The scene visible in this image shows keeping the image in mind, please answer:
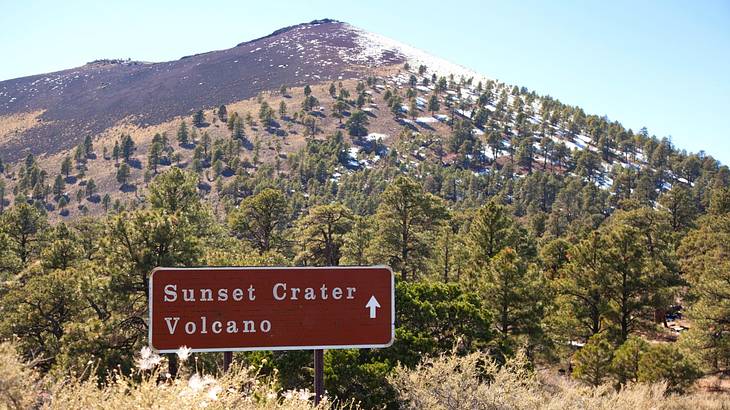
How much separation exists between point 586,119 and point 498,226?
6651 inches

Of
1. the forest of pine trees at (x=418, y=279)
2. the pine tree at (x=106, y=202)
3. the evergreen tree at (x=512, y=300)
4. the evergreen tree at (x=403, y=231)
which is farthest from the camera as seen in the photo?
the pine tree at (x=106, y=202)

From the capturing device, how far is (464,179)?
111m

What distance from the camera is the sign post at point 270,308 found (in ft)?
18.1

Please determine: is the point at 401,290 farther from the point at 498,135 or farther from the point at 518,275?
the point at 498,135

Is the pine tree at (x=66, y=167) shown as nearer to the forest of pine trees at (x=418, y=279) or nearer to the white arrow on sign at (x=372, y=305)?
the forest of pine trees at (x=418, y=279)

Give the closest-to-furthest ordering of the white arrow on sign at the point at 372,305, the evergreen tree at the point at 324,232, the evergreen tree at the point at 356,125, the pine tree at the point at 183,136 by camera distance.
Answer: the white arrow on sign at the point at 372,305 → the evergreen tree at the point at 324,232 → the pine tree at the point at 183,136 → the evergreen tree at the point at 356,125

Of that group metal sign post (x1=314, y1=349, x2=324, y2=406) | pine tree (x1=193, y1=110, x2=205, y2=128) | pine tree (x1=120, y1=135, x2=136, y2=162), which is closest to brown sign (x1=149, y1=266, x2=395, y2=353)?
metal sign post (x1=314, y1=349, x2=324, y2=406)

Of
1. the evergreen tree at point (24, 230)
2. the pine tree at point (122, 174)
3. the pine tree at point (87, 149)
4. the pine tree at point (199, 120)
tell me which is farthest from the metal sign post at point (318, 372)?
the pine tree at point (199, 120)

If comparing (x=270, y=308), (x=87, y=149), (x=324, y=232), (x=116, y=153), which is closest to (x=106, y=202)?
(x=116, y=153)

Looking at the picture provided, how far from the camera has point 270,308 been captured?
220 inches

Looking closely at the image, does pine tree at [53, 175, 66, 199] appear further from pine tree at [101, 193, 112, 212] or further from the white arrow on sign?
the white arrow on sign

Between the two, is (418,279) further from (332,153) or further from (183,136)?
(183,136)

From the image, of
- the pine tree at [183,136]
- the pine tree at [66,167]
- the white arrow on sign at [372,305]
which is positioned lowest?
the pine tree at [66,167]

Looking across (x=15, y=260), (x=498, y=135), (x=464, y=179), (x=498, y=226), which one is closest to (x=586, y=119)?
(x=498, y=135)
